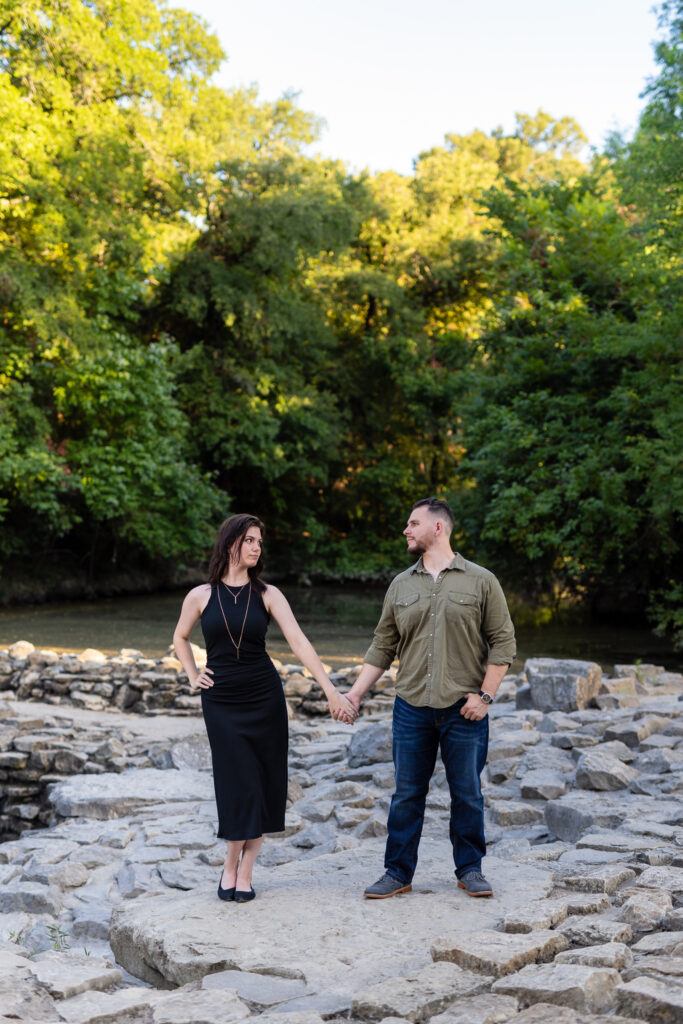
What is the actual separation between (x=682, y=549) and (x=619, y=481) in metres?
3.18

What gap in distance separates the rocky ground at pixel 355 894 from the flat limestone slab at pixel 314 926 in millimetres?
13

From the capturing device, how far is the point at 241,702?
5.18m

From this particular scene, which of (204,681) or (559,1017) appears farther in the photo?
(204,681)

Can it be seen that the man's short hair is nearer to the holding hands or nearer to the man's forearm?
the man's forearm

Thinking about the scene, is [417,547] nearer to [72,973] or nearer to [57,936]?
[72,973]

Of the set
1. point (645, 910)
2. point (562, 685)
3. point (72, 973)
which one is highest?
point (562, 685)

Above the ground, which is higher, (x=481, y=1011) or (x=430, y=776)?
(x=430, y=776)

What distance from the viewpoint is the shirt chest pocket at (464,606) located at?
4.99m

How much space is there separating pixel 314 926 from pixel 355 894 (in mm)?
549

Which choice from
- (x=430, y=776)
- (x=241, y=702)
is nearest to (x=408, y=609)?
(x=430, y=776)

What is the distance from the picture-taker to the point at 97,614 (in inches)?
967

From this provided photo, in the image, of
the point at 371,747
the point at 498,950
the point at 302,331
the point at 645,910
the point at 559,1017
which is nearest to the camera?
the point at 559,1017

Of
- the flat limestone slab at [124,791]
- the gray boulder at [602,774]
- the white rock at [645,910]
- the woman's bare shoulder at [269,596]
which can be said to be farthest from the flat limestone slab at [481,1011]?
the flat limestone slab at [124,791]

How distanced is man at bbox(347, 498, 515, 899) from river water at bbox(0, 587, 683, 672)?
1175 cm
